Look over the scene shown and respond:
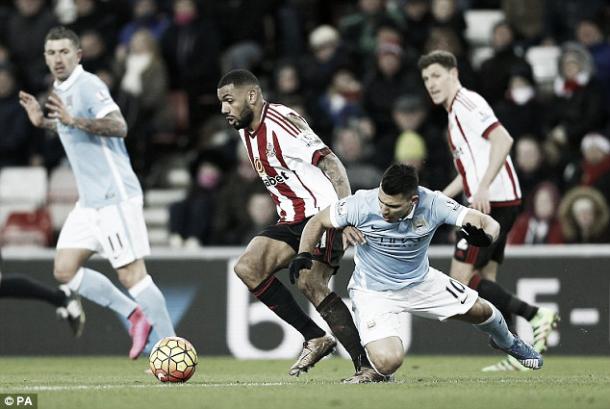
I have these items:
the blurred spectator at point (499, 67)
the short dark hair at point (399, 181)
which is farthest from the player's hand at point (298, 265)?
the blurred spectator at point (499, 67)

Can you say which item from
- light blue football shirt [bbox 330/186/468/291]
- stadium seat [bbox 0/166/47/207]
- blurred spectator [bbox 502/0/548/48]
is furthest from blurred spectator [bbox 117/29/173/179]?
light blue football shirt [bbox 330/186/468/291]

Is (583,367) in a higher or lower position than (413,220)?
lower

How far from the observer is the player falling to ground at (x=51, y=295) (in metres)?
12.8

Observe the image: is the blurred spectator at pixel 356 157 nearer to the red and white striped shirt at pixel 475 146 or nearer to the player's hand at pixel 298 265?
the red and white striped shirt at pixel 475 146

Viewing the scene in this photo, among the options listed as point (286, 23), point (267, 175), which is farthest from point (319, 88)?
point (267, 175)

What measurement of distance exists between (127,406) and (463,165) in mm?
4068

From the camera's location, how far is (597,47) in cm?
1656

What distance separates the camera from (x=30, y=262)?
1405 cm

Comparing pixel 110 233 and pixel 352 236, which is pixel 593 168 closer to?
pixel 110 233

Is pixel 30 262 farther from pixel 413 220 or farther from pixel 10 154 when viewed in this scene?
pixel 413 220

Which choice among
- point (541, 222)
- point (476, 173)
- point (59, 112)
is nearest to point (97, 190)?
point (59, 112)

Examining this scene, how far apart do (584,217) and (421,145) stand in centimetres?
213

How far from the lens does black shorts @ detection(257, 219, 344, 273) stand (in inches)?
375

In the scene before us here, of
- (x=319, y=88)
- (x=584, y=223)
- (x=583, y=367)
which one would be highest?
(x=319, y=88)
